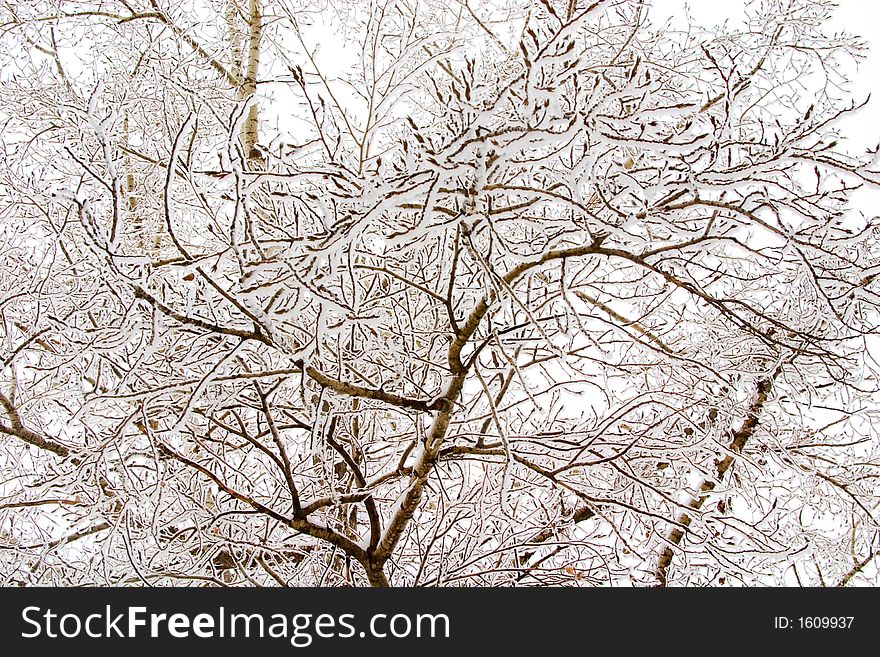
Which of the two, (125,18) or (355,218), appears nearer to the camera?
(355,218)

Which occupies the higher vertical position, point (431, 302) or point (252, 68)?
point (252, 68)

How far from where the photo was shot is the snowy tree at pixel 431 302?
65.4 inches

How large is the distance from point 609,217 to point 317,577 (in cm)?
145

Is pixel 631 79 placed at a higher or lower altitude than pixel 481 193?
higher

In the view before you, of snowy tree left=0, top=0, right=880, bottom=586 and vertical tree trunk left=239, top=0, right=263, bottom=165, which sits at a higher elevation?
vertical tree trunk left=239, top=0, right=263, bottom=165

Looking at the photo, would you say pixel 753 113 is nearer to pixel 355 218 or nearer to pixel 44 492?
pixel 355 218

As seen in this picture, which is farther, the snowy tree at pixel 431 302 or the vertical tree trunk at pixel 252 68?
the vertical tree trunk at pixel 252 68

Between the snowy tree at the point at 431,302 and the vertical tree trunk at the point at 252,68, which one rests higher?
the vertical tree trunk at the point at 252,68

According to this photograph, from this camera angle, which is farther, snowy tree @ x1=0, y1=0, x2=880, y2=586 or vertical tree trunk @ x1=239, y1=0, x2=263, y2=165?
vertical tree trunk @ x1=239, y1=0, x2=263, y2=165

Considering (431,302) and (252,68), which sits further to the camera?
(252,68)

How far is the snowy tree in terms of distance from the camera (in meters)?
1.66

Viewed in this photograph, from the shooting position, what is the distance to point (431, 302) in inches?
89.1

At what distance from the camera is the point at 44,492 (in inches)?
93.0

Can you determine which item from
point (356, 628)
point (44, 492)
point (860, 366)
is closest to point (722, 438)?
point (860, 366)
